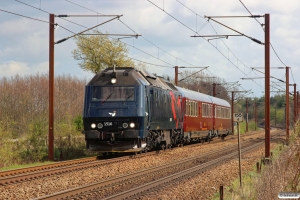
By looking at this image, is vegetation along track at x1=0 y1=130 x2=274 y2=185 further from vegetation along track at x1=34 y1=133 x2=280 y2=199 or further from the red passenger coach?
the red passenger coach

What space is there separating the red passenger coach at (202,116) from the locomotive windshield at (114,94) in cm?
912

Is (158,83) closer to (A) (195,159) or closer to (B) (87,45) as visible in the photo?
(A) (195,159)

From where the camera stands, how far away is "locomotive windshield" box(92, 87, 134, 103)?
21.1 metres

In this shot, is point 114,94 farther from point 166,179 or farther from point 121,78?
point 166,179

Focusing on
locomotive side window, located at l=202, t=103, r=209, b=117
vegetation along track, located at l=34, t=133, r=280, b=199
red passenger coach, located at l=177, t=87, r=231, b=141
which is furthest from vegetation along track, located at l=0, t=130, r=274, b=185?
locomotive side window, located at l=202, t=103, r=209, b=117

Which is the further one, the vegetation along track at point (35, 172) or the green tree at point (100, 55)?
the green tree at point (100, 55)

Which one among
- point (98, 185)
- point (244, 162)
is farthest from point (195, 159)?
point (98, 185)

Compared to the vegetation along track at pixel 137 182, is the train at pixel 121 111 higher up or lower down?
higher up

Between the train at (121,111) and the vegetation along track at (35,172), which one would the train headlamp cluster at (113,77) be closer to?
the train at (121,111)

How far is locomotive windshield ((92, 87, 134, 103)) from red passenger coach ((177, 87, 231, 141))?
912cm

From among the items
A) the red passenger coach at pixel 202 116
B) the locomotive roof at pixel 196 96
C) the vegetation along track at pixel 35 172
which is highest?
the locomotive roof at pixel 196 96

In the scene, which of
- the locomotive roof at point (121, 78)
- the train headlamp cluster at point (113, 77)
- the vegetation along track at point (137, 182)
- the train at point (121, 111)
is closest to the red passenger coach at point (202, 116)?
the train at point (121, 111)

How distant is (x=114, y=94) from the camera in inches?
832

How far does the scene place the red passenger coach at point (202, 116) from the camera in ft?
101
